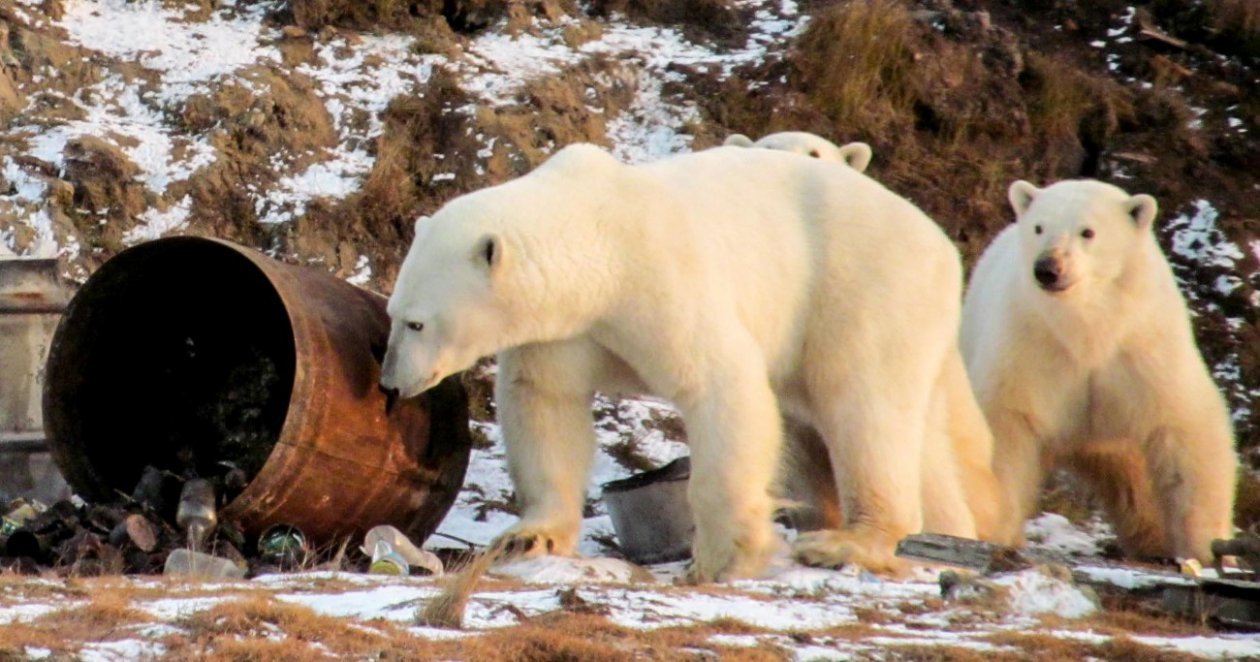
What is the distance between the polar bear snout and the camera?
8.41 m

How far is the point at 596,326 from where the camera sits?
7043 mm

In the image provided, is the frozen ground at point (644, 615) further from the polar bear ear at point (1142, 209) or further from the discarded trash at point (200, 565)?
the polar bear ear at point (1142, 209)

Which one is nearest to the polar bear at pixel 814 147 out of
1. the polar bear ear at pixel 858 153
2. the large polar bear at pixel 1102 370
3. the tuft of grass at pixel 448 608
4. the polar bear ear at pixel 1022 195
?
the polar bear ear at pixel 858 153

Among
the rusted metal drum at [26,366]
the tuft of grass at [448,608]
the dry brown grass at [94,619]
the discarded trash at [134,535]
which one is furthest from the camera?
the rusted metal drum at [26,366]

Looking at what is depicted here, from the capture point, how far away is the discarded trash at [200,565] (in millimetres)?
6609

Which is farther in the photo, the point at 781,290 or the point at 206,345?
the point at 206,345

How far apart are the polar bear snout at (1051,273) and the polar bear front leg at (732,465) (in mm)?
1909

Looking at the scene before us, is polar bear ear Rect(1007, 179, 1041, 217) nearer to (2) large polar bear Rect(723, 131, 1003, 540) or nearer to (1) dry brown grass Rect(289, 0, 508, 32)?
(2) large polar bear Rect(723, 131, 1003, 540)

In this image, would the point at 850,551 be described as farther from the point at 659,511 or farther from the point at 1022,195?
the point at 1022,195

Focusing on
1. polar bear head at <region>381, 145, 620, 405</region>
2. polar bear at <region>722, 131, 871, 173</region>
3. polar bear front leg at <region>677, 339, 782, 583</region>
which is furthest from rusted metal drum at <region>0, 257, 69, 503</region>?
polar bear at <region>722, 131, 871, 173</region>

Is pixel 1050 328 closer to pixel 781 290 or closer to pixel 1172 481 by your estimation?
pixel 1172 481

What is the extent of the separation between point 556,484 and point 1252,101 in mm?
8478

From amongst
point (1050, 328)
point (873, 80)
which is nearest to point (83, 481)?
point (1050, 328)

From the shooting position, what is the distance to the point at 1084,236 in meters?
8.59
